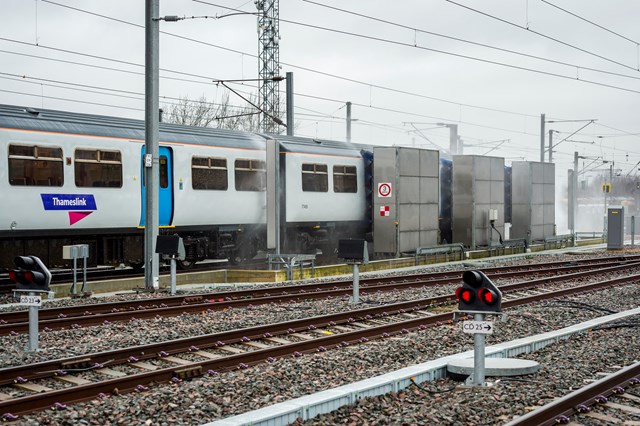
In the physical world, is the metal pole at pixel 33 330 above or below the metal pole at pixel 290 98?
below

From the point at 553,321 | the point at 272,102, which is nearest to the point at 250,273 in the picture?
the point at 553,321

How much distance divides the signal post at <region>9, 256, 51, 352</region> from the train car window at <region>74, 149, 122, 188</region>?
27.9 ft

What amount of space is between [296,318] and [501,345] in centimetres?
410

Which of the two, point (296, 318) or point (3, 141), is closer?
point (296, 318)


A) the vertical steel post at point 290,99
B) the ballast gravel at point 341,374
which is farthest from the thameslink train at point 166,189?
the ballast gravel at point 341,374

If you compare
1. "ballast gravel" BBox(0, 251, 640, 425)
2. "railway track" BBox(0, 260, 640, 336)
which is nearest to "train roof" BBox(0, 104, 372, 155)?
"railway track" BBox(0, 260, 640, 336)

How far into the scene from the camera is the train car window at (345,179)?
26359 mm

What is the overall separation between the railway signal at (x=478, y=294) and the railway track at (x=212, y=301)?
6508 millimetres

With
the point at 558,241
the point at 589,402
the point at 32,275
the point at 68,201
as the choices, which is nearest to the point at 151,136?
the point at 68,201

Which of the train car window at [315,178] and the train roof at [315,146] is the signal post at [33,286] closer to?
the train roof at [315,146]

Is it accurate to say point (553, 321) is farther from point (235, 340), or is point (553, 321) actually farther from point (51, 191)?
point (51, 191)

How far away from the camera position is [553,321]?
1353 cm

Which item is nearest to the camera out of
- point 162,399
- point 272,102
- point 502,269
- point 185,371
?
point 162,399

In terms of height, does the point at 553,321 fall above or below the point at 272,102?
below
